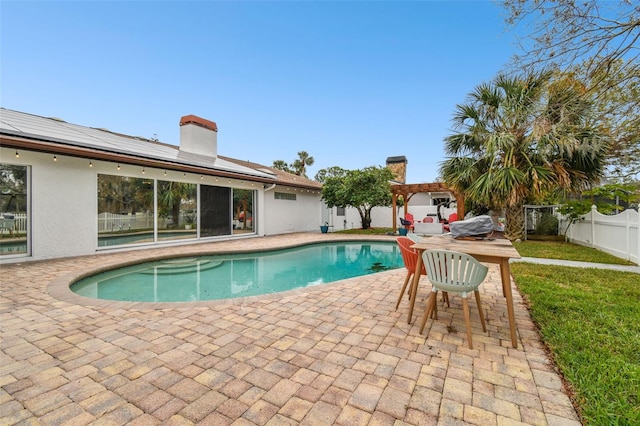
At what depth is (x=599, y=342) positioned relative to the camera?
112 inches

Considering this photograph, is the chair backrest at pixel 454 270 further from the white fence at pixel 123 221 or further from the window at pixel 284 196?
the window at pixel 284 196

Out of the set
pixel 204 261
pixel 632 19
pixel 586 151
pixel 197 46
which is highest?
pixel 197 46

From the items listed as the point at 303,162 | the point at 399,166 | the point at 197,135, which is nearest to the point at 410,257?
the point at 197,135

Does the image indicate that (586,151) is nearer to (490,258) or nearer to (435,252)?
(490,258)

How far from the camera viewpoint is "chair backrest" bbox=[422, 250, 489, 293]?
9.53 feet

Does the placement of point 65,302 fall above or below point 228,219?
below

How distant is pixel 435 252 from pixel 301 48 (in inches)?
504

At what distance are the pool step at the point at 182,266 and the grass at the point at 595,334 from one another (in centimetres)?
724

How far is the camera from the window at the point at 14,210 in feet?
21.9

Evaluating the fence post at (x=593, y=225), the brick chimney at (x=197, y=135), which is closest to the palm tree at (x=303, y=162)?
the brick chimney at (x=197, y=135)

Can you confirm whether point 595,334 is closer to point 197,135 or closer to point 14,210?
point 14,210

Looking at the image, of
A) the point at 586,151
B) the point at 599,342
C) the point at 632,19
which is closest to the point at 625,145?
the point at 586,151

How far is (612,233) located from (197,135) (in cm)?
1540

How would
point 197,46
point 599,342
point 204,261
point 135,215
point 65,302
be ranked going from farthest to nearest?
point 197,46 < point 135,215 < point 204,261 < point 65,302 < point 599,342
